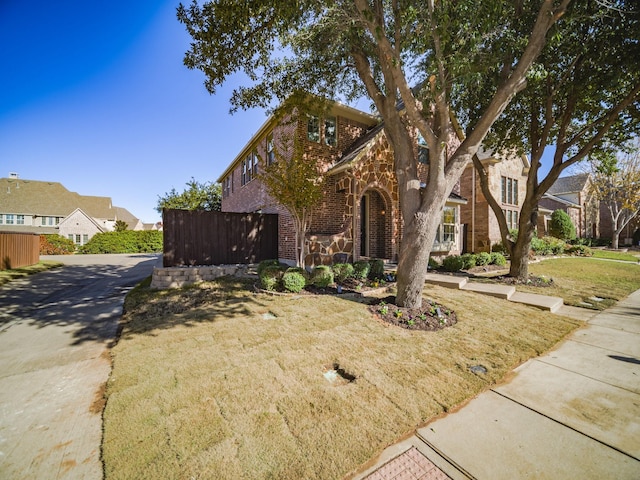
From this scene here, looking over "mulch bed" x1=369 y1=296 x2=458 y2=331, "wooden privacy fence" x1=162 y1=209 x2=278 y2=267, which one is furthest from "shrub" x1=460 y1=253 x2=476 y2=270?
"wooden privacy fence" x1=162 y1=209 x2=278 y2=267

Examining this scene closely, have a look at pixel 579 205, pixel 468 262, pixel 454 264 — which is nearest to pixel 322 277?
pixel 454 264

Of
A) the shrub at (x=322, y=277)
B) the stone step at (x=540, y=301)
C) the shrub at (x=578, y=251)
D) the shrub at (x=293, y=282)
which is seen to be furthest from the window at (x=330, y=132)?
the shrub at (x=578, y=251)

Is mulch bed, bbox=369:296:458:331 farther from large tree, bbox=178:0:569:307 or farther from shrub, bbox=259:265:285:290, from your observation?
shrub, bbox=259:265:285:290

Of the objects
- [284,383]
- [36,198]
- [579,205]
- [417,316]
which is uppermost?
[36,198]

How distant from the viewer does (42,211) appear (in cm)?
3372

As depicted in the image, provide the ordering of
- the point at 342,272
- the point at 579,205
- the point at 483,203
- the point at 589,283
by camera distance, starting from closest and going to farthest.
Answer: the point at 342,272
the point at 589,283
the point at 483,203
the point at 579,205

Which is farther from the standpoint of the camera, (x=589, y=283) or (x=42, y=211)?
(x=42, y=211)

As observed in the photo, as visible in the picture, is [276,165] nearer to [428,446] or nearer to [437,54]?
[437,54]

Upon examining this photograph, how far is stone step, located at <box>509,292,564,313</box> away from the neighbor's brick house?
495 centimetres

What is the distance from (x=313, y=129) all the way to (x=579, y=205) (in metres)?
38.9

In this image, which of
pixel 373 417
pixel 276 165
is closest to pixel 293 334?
pixel 373 417

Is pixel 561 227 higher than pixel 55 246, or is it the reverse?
pixel 561 227

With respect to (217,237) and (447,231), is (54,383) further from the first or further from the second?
(447,231)

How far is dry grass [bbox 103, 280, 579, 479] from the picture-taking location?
216cm
